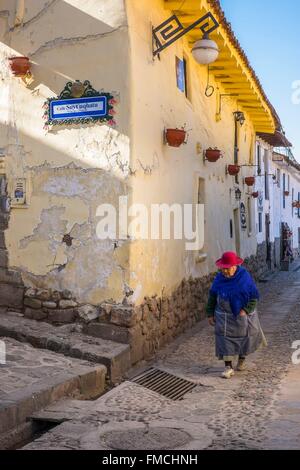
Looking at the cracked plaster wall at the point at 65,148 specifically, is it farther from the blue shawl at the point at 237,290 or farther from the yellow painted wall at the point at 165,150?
the blue shawl at the point at 237,290

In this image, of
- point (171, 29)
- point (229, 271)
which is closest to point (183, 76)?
point (171, 29)

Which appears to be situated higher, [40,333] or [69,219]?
[69,219]

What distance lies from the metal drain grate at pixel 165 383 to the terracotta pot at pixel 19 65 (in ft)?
12.9

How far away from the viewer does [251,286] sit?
668 centimetres

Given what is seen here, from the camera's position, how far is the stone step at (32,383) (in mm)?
4688

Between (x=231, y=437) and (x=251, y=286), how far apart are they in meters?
2.50

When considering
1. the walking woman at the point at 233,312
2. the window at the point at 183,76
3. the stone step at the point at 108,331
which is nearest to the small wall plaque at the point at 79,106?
the walking woman at the point at 233,312

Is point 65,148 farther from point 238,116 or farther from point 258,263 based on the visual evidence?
point 258,263

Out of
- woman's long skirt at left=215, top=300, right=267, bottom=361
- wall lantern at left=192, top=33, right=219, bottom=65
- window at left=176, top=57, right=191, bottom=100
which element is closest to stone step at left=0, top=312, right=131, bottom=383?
woman's long skirt at left=215, top=300, right=267, bottom=361

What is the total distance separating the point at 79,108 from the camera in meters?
7.16

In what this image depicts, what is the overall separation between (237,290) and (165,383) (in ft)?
4.26
